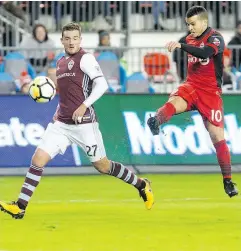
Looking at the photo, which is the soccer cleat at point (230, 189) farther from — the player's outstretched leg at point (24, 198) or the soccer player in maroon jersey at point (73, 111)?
the player's outstretched leg at point (24, 198)

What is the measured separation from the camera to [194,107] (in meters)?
12.2

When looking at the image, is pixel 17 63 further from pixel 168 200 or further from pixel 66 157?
pixel 168 200

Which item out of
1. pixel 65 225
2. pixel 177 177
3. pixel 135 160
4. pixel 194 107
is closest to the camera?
pixel 65 225

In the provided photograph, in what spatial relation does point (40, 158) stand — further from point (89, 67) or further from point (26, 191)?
point (89, 67)

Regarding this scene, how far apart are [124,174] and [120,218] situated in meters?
0.54

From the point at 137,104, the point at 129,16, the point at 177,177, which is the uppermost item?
the point at 129,16

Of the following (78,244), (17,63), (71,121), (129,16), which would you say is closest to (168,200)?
(71,121)

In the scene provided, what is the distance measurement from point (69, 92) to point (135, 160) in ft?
19.1

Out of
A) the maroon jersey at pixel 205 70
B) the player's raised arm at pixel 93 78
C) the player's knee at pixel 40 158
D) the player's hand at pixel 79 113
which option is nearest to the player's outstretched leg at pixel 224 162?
the maroon jersey at pixel 205 70

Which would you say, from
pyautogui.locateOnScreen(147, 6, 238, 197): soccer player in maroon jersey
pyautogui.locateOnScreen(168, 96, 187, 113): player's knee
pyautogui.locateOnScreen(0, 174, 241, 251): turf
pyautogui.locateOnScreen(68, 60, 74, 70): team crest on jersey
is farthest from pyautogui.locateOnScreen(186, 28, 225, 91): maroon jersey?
pyautogui.locateOnScreen(68, 60, 74, 70): team crest on jersey

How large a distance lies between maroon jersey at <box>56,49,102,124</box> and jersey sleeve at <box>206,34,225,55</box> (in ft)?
5.52

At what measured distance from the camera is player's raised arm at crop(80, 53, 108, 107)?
1046 centimetres

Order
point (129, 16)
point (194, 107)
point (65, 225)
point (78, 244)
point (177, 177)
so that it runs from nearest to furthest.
Result: point (78, 244), point (65, 225), point (194, 107), point (177, 177), point (129, 16)

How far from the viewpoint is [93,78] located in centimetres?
1058
